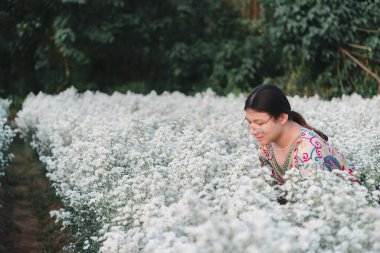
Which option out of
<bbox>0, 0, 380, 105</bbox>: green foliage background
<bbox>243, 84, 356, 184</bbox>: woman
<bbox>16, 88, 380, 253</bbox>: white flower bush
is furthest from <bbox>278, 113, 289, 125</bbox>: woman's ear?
<bbox>0, 0, 380, 105</bbox>: green foliage background

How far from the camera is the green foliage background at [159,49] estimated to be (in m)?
14.2

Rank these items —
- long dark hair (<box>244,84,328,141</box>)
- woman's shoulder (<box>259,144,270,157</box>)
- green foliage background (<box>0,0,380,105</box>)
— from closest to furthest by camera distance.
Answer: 1. long dark hair (<box>244,84,328,141</box>)
2. woman's shoulder (<box>259,144,270,157</box>)
3. green foliage background (<box>0,0,380,105</box>)

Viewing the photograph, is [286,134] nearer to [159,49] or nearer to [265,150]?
[265,150]

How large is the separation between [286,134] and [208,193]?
0.79 metres

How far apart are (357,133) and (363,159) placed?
1.25m

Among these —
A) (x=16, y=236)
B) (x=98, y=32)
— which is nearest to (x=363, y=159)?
(x=16, y=236)

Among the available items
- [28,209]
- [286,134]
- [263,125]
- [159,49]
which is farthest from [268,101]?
[159,49]

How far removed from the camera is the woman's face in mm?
4191

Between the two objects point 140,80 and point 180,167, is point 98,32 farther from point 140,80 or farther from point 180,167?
point 180,167

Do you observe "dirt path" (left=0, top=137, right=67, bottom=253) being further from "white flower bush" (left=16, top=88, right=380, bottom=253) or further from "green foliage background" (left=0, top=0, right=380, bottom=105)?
"green foliage background" (left=0, top=0, right=380, bottom=105)

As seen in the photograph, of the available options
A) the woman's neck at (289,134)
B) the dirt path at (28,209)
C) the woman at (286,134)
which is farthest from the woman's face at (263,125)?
the dirt path at (28,209)

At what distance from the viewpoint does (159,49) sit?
18.3 metres

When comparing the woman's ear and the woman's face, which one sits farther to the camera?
the woman's ear

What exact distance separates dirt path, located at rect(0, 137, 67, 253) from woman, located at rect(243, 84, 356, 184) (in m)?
3.05
